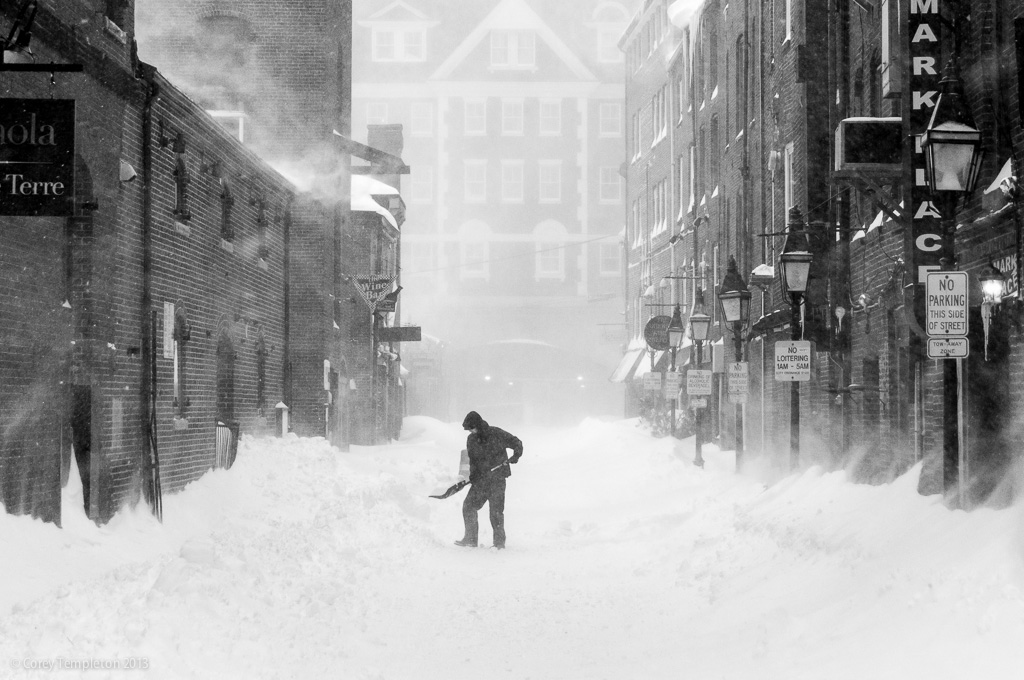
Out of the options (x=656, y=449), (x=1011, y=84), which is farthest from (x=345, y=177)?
(x=1011, y=84)

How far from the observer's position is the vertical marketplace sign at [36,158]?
8742mm

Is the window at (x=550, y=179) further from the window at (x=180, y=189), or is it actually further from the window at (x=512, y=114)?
the window at (x=180, y=189)

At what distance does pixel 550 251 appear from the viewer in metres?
64.9

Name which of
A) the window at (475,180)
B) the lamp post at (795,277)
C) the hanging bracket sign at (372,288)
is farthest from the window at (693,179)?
the window at (475,180)

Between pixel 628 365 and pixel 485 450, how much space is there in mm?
32812

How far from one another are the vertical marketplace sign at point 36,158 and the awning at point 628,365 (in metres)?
38.3

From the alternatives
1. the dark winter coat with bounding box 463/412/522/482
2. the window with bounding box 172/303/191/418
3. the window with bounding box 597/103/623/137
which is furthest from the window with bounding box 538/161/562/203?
the dark winter coat with bounding box 463/412/522/482

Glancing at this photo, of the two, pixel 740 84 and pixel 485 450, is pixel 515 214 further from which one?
pixel 485 450

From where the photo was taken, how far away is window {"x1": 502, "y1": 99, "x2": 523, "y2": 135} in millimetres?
65562

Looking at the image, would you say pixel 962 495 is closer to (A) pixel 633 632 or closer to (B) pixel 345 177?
(A) pixel 633 632

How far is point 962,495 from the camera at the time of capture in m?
9.49

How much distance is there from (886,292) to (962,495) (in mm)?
6099

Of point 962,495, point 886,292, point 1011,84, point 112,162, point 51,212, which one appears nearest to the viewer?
point 51,212

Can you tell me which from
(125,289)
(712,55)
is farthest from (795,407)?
(712,55)
